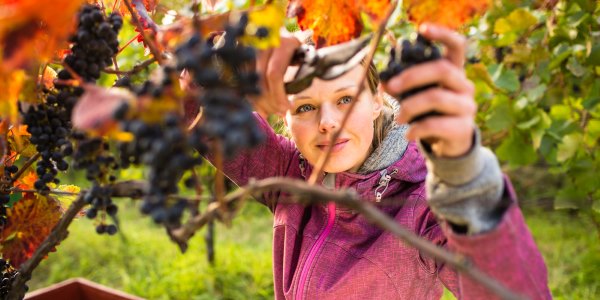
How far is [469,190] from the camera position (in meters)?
0.65

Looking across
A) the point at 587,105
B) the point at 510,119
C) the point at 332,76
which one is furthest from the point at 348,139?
the point at 587,105

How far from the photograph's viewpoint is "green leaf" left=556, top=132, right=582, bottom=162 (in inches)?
72.1

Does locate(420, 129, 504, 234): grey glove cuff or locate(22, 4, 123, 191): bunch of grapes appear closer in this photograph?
locate(420, 129, 504, 234): grey glove cuff

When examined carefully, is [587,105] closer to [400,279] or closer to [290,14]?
[400,279]

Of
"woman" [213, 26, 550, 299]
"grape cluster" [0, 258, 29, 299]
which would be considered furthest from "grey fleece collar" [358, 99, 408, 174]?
"grape cluster" [0, 258, 29, 299]

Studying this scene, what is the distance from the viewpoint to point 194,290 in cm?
301

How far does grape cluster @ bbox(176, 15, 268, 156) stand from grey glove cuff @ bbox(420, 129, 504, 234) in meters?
0.24

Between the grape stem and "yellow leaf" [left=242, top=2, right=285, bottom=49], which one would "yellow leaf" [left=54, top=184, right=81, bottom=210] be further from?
"yellow leaf" [left=242, top=2, right=285, bottom=49]

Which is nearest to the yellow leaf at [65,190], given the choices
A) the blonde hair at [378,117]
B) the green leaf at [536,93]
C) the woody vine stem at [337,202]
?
the woody vine stem at [337,202]

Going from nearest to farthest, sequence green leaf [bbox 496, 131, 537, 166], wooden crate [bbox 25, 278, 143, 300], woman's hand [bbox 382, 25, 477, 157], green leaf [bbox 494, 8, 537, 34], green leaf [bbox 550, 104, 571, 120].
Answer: woman's hand [bbox 382, 25, 477, 157]
wooden crate [bbox 25, 278, 143, 300]
green leaf [bbox 494, 8, 537, 34]
green leaf [bbox 496, 131, 537, 166]
green leaf [bbox 550, 104, 571, 120]

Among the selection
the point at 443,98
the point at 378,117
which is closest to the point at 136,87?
the point at 443,98

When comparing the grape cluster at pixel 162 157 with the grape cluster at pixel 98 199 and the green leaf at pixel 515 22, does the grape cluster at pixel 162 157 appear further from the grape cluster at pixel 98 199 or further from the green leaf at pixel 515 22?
the green leaf at pixel 515 22

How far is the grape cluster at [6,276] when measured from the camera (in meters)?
0.98

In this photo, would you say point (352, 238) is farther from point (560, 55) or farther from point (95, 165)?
point (560, 55)
